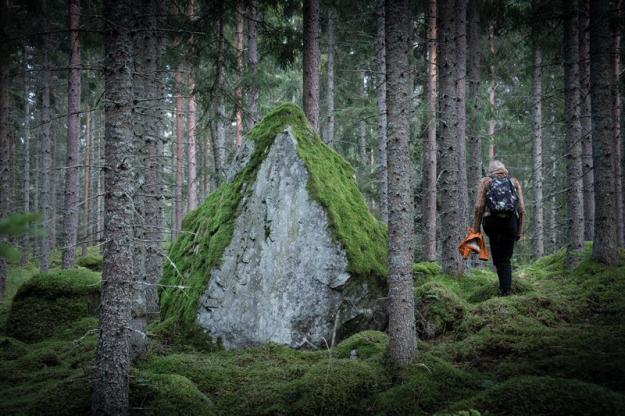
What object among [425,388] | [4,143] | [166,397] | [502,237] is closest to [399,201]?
[425,388]

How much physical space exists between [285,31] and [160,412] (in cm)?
931

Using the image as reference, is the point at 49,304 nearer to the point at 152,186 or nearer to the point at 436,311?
the point at 152,186

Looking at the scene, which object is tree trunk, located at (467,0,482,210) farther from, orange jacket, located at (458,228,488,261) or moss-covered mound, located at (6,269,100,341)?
moss-covered mound, located at (6,269,100,341)

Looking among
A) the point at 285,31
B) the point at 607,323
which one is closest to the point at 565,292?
the point at 607,323

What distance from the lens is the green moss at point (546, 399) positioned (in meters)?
3.42

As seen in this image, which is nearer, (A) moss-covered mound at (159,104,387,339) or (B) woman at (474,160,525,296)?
(B) woman at (474,160,525,296)

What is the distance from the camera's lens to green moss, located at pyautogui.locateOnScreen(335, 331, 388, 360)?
553 centimetres

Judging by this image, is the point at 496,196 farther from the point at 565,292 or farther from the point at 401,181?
the point at 401,181

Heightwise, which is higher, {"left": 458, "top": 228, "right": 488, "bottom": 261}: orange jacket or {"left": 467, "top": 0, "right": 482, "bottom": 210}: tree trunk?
{"left": 467, "top": 0, "right": 482, "bottom": 210}: tree trunk

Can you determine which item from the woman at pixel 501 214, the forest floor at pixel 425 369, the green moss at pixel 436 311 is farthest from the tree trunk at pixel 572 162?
the green moss at pixel 436 311

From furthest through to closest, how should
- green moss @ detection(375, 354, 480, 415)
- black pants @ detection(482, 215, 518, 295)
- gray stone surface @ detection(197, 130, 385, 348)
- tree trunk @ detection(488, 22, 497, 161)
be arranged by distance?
tree trunk @ detection(488, 22, 497, 161), black pants @ detection(482, 215, 518, 295), gray stone surface @ detection(197, 130, 385, 348), green moss @ detection(375, 354, 480, 415)

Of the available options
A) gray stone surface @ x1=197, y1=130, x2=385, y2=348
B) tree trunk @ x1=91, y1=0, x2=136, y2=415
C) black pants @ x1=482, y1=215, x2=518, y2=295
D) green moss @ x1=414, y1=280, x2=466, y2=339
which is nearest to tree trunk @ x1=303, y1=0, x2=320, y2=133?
gray stone surface @ x1=197, y1=130, x2=385, y2=348

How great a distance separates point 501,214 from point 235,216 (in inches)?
179

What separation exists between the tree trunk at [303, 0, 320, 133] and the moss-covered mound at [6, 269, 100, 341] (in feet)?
20.9
